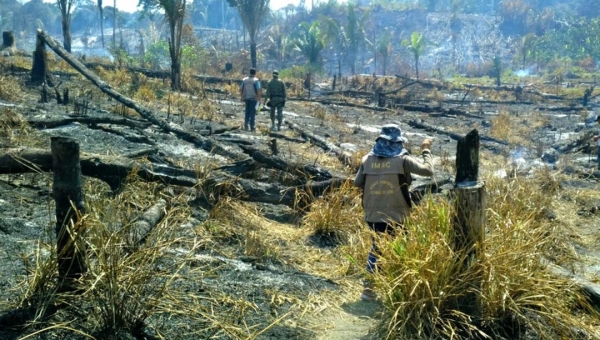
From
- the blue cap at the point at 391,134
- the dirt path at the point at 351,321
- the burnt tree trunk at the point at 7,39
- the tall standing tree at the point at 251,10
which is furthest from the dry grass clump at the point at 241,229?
the tall standing tree at the point at 251,10

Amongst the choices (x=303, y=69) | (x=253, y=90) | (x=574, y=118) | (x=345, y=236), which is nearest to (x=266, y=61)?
(x=303, y=69)

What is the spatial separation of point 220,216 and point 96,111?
664 centimetres

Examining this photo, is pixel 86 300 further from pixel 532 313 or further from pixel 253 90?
pixel 253 90

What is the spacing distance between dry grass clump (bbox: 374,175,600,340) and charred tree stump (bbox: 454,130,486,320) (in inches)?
0.7

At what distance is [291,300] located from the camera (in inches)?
171

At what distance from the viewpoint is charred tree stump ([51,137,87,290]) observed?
317 centimetres

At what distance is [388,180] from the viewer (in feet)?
15.0

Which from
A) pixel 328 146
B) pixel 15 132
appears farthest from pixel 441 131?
pixel 15 132

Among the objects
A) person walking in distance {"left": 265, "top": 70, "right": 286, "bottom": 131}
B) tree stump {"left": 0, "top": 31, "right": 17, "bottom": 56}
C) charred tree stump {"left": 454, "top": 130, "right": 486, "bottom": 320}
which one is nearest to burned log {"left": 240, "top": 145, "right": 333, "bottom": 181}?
charred tree stump {"left": 454, "top": 130, "right": 486, "bottom": 320}

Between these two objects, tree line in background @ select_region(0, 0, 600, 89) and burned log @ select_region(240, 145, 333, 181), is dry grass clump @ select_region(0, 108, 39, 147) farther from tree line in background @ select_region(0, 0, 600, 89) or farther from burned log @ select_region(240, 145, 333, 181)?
tree line in background @ select_region(0, 0, 600, 89)

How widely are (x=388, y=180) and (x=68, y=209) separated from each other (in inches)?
95.4

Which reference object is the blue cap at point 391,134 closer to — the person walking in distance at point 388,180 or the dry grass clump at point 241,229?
the person walking in distance at point 388,180

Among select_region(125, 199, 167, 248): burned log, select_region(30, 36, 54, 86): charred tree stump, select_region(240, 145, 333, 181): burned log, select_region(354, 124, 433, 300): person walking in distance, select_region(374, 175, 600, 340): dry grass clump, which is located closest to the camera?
select_region(374, 175, 600, 340): dry grass clump

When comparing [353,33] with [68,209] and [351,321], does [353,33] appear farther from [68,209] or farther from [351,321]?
[68,209]
